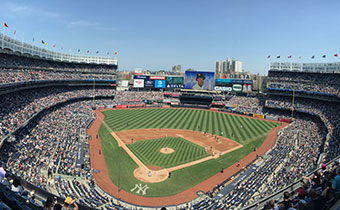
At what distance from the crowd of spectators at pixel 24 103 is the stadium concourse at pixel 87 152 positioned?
0.13m

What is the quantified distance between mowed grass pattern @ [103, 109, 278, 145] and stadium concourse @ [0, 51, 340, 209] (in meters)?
6.10

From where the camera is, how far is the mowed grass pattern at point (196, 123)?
47656 millimetres

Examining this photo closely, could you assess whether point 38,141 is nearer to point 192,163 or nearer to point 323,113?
point 192,163

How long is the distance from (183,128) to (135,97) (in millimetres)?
34768

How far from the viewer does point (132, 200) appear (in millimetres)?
21969

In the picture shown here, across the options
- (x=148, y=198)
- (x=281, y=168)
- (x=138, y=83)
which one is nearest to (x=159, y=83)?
(x=138, y=83)

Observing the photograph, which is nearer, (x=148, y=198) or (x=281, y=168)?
(x=148, y=198)

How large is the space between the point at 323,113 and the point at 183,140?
33.3 m

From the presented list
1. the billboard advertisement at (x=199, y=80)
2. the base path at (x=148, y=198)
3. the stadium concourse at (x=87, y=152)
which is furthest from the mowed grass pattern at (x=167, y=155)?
the billboard advertisement at (x=199, y=80)

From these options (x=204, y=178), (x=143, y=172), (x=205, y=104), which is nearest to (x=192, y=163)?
(x=204, y=178)

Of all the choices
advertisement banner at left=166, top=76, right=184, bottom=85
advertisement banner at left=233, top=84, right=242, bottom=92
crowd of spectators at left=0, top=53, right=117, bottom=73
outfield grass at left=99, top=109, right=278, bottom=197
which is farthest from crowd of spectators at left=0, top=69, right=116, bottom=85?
advertisement banner at left=233, top=84, right=242, bottom=92

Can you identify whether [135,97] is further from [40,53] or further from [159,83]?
[40,53]

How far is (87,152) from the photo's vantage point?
106ft

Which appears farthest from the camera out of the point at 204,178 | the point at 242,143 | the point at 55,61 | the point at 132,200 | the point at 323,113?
the point at 55,61
